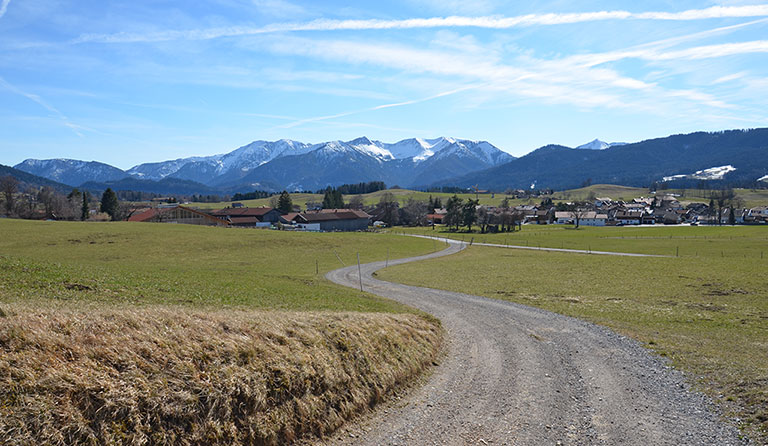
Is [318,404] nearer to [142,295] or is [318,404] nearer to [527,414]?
[527,414]

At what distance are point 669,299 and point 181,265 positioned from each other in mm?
49193

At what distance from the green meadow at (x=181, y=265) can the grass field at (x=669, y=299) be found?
12.3 meters

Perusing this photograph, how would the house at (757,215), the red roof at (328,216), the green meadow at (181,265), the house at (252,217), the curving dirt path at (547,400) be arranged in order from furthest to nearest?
the house at (757,215)
the house at (252,217)
the red roof at (328,216)
the green meadow at (181,265)
the curving dirt path at (547,400)

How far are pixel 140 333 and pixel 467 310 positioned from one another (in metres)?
21.0

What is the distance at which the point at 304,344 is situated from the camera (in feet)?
43.4

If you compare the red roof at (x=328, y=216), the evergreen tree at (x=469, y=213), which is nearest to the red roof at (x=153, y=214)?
the red roof at (x=328, y=216)

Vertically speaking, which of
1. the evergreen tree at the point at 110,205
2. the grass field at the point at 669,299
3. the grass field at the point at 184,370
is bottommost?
the grass field at the point at 669,299

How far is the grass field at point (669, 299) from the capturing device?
14.9m

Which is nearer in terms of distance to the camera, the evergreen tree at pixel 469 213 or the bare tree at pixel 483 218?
the bare tree at pixel 483 218

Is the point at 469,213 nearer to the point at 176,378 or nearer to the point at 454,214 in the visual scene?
the point at 454,214

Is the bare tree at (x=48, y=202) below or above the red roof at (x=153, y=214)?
above

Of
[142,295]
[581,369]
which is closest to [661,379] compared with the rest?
[581,369]

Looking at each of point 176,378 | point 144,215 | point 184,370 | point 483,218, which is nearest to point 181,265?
point 184,370

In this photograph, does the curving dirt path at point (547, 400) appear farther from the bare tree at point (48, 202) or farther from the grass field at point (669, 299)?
the bare tree at point (48, 202)
